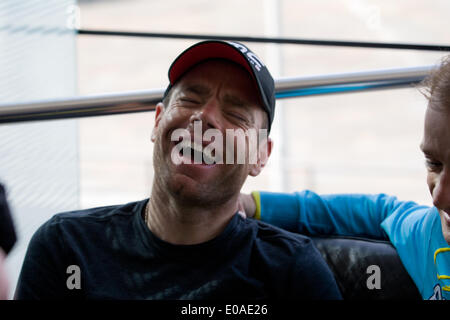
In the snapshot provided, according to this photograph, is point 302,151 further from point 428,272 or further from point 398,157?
point 428,272

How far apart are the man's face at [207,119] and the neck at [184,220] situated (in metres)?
→ 0.03

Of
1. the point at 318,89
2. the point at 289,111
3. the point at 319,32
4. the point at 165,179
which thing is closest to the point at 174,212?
the point at 165,179

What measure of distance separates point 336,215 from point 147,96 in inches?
18.3

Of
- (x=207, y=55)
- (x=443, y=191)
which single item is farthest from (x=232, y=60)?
(x=443, y=191)

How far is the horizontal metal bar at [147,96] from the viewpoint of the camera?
100cm

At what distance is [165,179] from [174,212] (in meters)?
0.07

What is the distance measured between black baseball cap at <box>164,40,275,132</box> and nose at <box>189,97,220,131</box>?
87 mm

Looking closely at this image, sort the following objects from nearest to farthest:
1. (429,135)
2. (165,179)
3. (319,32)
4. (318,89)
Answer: (429,135)
(165,179)
(318,89)
(319,32)

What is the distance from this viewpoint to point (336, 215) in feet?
3.49

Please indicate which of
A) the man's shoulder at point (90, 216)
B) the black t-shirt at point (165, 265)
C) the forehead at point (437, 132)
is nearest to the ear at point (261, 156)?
the black t-shirt at point (165, 265)

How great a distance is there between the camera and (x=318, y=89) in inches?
40.6

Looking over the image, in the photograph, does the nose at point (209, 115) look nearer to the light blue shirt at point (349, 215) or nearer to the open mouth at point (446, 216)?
the light blue shirt at point (349, 215)

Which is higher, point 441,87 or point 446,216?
point 441,87

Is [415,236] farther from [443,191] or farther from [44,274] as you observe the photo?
[44,274]
